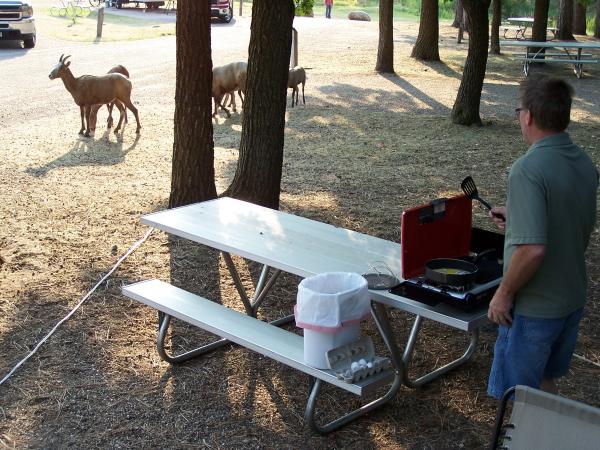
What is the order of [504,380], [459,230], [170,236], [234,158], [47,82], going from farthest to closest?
[47,82], [234,158], [170,236], [459,230], [504,380]

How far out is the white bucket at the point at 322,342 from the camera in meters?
3.81

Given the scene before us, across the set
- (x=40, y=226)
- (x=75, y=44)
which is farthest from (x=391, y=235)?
→ (x=75, y=44)

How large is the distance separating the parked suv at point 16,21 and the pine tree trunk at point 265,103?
697 inches

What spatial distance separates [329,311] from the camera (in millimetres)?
3721

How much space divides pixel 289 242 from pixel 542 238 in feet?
6.25

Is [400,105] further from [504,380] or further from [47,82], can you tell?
[504,380]

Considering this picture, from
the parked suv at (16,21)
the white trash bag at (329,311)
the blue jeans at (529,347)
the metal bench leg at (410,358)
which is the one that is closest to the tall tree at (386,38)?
the parked suv at (16,21)

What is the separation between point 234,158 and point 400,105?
18.4ft

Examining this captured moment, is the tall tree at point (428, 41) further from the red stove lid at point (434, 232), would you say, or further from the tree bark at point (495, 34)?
the red stove lid at point (434, 232)

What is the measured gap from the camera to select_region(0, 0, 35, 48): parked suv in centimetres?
2280

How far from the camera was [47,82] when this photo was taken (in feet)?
57.9

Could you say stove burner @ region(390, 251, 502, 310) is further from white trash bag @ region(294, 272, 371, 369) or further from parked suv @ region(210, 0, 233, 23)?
parked suv @ region(210, 0, 233, 23)

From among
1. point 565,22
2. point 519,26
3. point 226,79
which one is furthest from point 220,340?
point 519,26

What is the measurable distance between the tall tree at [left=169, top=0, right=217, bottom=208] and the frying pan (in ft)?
13.0
